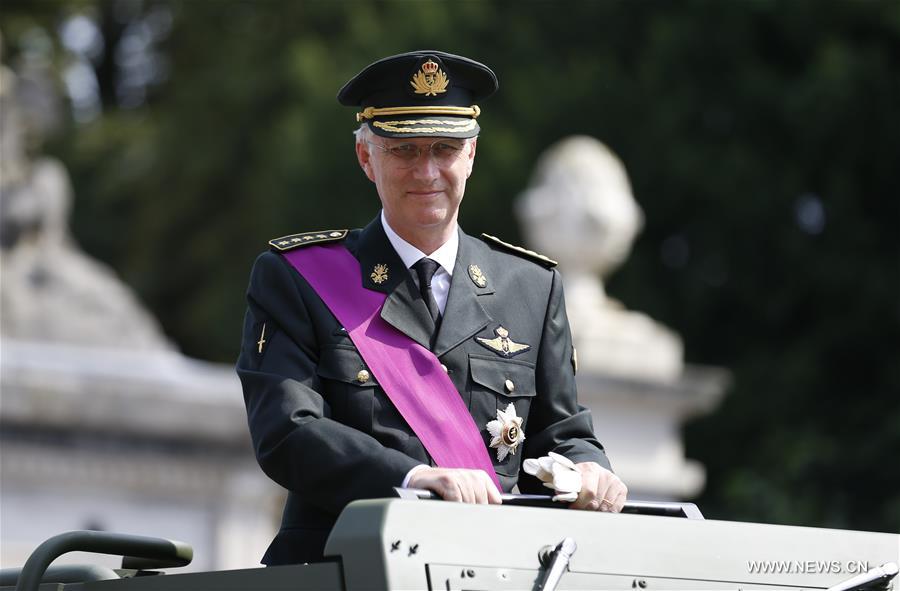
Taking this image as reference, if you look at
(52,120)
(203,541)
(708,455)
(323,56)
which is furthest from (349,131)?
(203,541)

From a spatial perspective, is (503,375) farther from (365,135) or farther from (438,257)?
(365,135)

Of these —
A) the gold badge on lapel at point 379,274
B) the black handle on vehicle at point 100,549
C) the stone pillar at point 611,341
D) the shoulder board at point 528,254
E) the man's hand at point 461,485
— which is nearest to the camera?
the man's hand at point 461,485

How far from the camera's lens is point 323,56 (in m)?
21.0

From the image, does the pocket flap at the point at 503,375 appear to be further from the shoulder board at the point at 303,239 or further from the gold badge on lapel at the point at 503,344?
the shoulder board at the point at 303,239

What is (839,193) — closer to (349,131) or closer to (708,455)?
(708,455)

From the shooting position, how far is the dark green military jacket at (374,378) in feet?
13.1

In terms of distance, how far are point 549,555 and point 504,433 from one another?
624 mm

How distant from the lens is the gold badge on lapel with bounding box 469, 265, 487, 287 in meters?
4.43

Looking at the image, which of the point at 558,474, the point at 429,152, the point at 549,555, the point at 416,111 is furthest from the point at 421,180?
the point at 549,555

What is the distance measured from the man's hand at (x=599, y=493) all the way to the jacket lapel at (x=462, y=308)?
44 centimetres

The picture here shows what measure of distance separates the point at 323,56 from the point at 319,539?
17.2 m

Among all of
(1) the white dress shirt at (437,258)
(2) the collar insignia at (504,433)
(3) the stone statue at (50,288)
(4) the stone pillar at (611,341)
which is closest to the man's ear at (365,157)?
(1) the white dress shirt at (437,258)

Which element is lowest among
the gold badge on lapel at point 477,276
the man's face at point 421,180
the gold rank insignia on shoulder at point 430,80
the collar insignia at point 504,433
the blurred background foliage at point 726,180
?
the collar insignia at point 504,433

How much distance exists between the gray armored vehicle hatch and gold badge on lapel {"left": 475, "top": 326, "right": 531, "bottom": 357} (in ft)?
1.62
